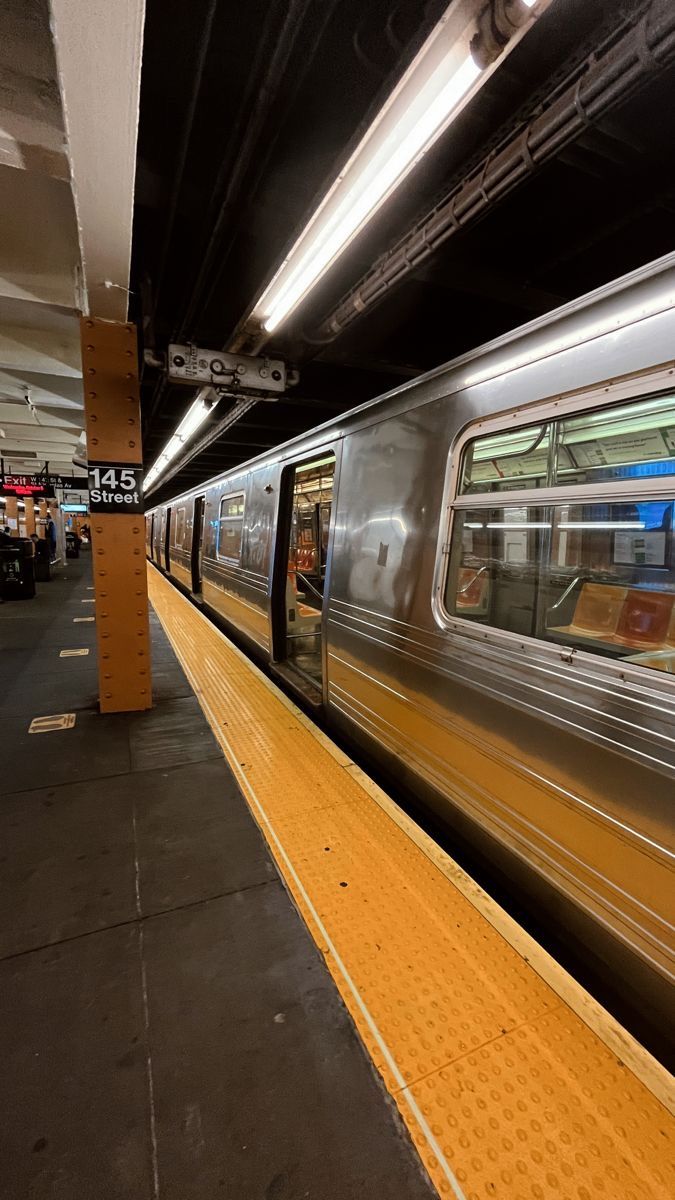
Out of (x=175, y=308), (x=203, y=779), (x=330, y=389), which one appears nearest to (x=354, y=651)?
(x=203, y=779)

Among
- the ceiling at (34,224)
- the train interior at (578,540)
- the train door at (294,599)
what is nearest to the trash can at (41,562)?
the ceiling at (34,224)

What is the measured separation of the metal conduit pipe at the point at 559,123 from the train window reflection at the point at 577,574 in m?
1.55

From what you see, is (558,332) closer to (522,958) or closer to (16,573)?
(522,958)

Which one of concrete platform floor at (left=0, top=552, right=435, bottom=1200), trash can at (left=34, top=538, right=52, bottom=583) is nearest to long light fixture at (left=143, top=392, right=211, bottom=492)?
trash can at (left=34, top=538, right=52, bottom=583)

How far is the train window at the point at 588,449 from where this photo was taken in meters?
1.69

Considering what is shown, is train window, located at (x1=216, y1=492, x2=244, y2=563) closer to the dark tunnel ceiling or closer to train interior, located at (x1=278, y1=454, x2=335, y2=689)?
train interior, located at (x1=278, y1=454, x2=335, y2=689)

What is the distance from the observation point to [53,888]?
2109 millimetres

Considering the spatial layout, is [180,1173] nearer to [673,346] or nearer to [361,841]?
[361,841]

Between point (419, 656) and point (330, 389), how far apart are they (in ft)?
23.1

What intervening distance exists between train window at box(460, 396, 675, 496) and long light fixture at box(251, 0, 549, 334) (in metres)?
1.14

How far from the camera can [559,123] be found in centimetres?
211

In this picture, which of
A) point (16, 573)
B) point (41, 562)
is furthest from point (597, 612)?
point (41, 562)

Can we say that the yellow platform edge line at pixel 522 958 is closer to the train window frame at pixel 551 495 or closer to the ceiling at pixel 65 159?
the train window frame at pixel 551 495

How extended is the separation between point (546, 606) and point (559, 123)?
2.04 meters
